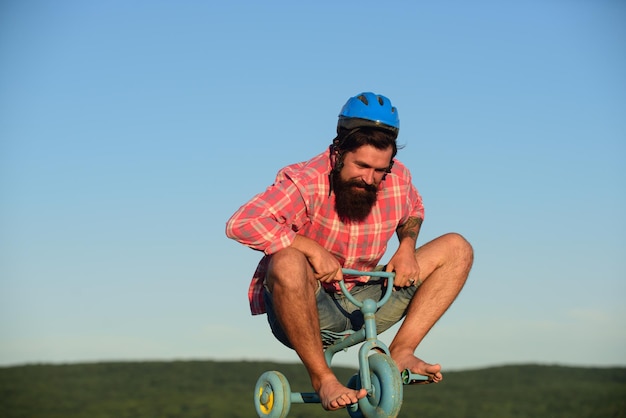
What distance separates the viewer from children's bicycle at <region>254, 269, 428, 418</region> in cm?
594

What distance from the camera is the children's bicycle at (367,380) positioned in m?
5.94

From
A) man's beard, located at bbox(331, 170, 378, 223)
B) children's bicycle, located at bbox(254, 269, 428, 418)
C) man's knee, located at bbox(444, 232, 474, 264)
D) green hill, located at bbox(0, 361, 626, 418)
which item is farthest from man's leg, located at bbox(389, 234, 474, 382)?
green hill, located at bbox(0, 361, 626, 418)

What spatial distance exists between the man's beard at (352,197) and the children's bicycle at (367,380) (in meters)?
0.43

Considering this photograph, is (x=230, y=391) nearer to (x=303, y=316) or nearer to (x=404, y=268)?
(x=404, y=268)

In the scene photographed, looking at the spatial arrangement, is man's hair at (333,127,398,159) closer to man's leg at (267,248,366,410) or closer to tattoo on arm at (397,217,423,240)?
tattoo on arm at (397,217,423,240)

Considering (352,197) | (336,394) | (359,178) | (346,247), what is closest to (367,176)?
(359,178)

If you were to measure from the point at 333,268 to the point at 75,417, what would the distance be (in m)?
13.8

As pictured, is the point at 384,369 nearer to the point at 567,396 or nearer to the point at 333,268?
the point at 333,268

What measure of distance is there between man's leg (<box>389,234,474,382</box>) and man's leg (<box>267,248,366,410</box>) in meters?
0.80

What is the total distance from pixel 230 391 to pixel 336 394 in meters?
16.6

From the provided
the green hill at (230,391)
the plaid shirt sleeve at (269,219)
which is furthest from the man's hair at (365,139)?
the green hill at (230,391)

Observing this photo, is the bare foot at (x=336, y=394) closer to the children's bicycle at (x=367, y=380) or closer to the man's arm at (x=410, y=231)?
the children's bicycle at (x=367, y=380)

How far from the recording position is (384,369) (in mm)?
5977

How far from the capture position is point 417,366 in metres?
6.37
